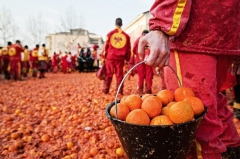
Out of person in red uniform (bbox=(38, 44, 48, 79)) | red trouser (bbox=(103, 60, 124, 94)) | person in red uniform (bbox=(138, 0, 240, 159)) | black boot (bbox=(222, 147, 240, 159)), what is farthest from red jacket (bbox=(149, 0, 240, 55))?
person in red uniform (bbox=(38, 44, 48, 79))

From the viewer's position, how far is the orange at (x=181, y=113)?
3.95 ft

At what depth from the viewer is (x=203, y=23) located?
149 centimetres

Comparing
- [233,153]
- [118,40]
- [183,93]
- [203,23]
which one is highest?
[118,40]

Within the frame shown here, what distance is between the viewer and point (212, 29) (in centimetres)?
149

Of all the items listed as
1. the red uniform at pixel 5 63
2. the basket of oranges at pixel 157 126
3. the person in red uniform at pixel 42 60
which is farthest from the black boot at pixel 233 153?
the red uniform at pixel 5 63

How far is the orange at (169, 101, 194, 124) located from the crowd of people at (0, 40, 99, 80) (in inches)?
465

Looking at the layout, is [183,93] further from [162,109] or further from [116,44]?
[116,44]

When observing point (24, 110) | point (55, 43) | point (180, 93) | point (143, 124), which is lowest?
point (24, 110)

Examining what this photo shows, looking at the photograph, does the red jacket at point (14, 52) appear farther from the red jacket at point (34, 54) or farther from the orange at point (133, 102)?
the orange at point (133, 102)

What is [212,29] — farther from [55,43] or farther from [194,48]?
[55,43]

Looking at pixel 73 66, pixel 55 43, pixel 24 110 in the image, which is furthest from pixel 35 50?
pixel 55 43

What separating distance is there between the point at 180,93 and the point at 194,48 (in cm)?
34

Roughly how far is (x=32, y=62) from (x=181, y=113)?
15159mm

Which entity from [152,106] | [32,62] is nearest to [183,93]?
[152,106]
